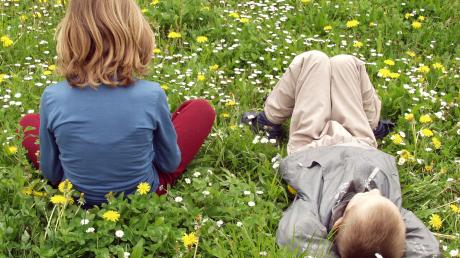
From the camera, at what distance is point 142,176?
8.96 ft

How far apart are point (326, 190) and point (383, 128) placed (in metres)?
1.01

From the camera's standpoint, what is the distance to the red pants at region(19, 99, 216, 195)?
3.06 metres

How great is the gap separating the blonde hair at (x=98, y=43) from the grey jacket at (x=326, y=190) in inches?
38.4

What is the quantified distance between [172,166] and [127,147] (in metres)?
0.39

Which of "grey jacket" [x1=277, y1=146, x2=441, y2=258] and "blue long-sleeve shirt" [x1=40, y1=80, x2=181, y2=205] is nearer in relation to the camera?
"blue long-sleeve shirt" [x1=40, y1=80, x2=181, y2=205]

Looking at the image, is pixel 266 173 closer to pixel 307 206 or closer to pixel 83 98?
pixel 307 206

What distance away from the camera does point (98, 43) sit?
8.02ft

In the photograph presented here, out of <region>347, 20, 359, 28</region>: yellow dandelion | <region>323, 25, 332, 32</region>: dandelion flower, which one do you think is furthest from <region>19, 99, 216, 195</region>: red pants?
<region>347, 20, 359, 28</region>: yellow dandelion

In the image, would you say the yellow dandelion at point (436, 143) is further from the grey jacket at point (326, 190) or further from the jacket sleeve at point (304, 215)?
the jacket sleeve at point (304, 215)

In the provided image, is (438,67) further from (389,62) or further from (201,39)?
(201,39)

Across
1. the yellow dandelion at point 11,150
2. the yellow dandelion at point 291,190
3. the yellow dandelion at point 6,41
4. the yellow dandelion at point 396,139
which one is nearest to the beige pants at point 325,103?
the yellow dandelion at point 396,139

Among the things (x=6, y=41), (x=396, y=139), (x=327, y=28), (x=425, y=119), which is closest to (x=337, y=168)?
(x=396, y=139)

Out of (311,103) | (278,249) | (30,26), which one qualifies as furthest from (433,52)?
(30,26)

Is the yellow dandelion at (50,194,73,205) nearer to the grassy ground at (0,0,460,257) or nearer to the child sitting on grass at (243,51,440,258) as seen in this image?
the grassy ground at (0,0,460,257)
